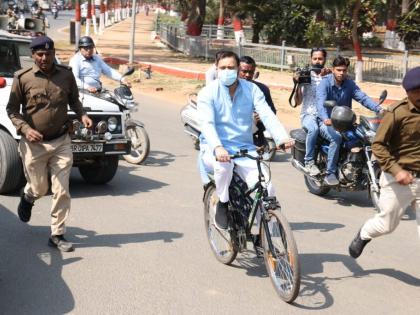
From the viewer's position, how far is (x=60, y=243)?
235 inches

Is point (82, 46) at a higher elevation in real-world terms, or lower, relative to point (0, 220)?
higher

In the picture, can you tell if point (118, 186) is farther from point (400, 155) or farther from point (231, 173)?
point (400, 155)

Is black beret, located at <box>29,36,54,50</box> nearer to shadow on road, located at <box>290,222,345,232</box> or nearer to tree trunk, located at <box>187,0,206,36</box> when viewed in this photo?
shadow on road, located at <box>290,222,345,232</box>

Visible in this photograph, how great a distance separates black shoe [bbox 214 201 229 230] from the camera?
5.41 m

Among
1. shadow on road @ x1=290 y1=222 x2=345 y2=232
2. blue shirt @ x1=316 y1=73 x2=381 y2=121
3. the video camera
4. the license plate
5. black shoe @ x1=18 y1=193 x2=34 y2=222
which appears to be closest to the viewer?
black shoe @ x1=18 y1=193 x2=34 y2=222

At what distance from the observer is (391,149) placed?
5117mm

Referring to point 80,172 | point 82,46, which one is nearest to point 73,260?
point 80,172

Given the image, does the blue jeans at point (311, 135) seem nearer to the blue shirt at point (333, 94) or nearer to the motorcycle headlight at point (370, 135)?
the blue shirt at point (333, 94)

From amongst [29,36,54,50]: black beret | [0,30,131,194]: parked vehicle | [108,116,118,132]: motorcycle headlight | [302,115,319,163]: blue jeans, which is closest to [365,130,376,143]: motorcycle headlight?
[302,115,319,163]: blue jeans

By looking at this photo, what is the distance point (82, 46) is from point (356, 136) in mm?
4212

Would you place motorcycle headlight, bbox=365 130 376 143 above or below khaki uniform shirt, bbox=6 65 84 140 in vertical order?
below

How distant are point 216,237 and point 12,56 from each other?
430 centimetres

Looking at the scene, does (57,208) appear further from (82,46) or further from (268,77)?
(268,77)

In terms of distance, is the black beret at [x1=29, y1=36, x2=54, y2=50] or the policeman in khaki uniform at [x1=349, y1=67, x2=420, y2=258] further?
the black beret at [x1=29, y1=36, x2=54, y2=50]
